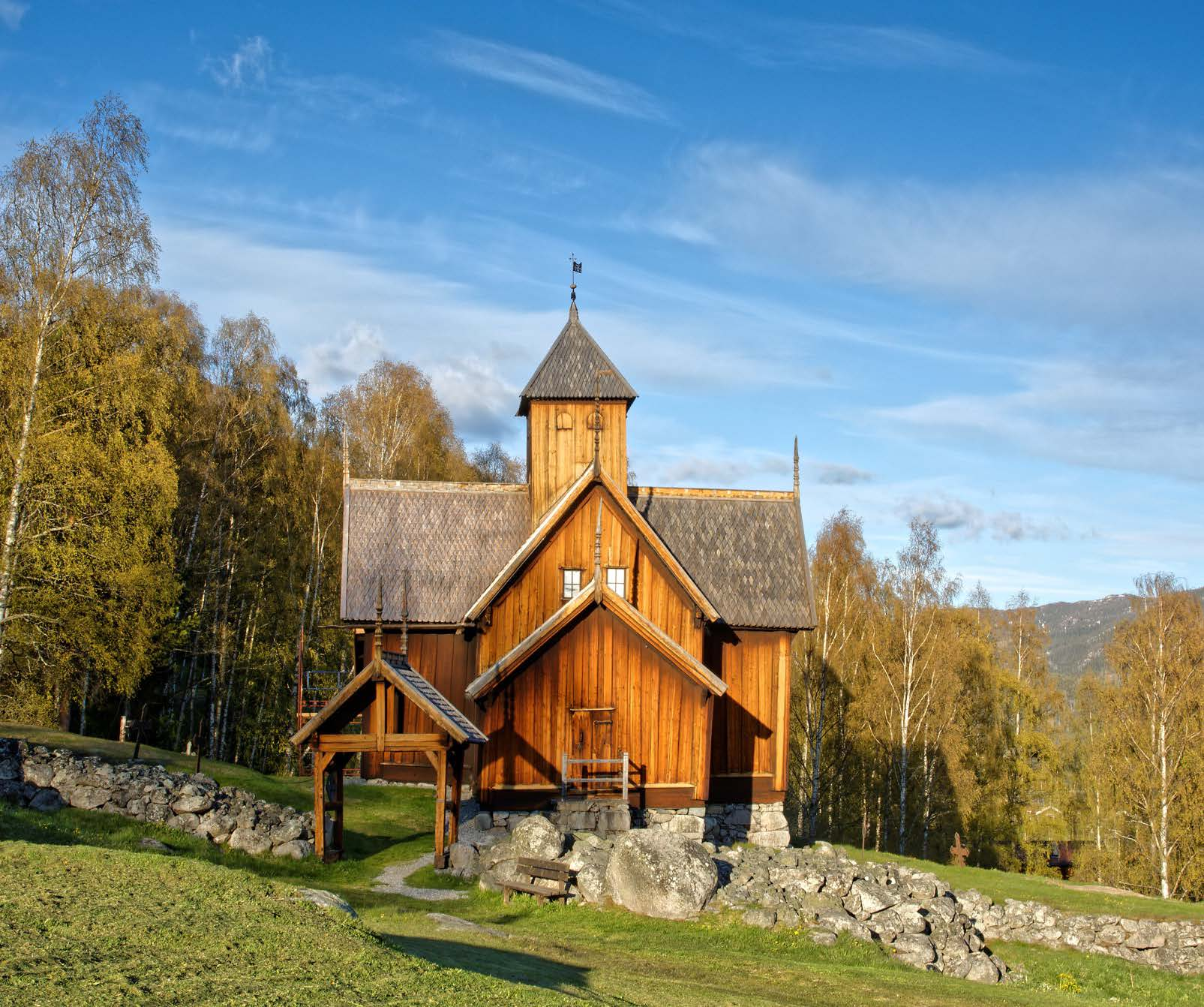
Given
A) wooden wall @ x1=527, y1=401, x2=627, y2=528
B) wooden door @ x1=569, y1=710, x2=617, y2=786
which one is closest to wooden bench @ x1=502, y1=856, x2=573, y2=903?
wooden door @ x1=569, y1=710, x2=617, y2=786

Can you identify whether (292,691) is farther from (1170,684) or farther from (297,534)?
(1170,684)

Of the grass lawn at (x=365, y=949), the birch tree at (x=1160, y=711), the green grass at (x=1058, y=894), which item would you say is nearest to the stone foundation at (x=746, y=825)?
the green grass at (x=1058, y=894)

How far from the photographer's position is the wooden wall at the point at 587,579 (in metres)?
27.4

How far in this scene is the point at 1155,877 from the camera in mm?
38469

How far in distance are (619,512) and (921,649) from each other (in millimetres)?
21549

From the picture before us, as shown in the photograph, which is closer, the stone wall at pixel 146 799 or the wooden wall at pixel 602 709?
the stone wall at pixel 146 799

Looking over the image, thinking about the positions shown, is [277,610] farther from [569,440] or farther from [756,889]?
[756,889]

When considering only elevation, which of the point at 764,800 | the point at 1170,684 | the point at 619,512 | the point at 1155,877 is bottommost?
the point at 1155,877

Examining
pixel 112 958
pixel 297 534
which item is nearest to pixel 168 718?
pixel 297 534

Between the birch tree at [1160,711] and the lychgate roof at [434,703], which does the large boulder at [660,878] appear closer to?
the lychgate roof at [434,703]

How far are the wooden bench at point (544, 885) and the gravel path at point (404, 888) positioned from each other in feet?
2.81

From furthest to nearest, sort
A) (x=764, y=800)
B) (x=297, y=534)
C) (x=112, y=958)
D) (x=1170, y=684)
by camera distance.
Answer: (x=297, y=534) < (x=1170, y=684) < (x=764, y=800) < (x=112, y=958)

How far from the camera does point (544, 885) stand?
62.2 ft

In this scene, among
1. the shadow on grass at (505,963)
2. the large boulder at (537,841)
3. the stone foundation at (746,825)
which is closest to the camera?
the shadow on grass at (505,963)
